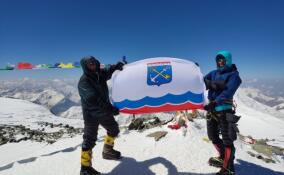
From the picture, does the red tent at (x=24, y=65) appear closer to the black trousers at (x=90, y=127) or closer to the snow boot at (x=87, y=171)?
the black trousers at (x=90, y=127)

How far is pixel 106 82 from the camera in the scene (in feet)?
19.5

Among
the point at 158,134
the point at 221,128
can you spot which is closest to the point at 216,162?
the point at 221,128

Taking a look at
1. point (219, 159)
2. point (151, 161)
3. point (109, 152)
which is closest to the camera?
point (219, 159)

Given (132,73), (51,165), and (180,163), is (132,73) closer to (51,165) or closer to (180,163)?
(180,163)

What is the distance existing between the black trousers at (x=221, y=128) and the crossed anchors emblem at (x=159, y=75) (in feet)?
5.70

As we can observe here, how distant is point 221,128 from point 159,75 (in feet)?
7.84

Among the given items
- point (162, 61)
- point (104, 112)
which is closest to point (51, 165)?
point (104, 112)

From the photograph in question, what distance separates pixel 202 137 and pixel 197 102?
7.45ft

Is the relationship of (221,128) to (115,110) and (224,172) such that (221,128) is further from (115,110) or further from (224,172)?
(115,110)

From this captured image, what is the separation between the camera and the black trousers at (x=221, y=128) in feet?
16.2

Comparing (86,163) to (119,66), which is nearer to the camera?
(86,163)

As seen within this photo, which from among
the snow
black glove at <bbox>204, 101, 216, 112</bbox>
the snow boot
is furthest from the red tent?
black glove at <bbox>204, 101, 216, 112</bbox>

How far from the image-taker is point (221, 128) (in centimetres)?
512

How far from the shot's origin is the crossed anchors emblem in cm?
633
